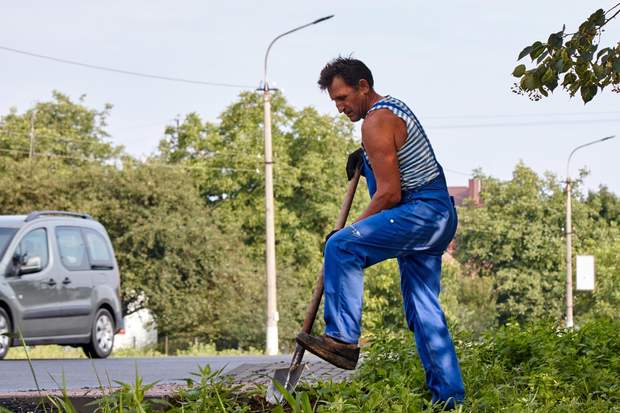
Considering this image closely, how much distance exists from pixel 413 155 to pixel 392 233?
1.45 ft

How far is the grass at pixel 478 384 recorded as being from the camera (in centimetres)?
598

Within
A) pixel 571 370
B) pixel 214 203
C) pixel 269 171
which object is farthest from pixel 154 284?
pixel 571 370

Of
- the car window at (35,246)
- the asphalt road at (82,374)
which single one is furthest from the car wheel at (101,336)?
the asphalt road at (82,374)

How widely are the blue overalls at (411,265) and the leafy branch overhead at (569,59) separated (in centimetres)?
171

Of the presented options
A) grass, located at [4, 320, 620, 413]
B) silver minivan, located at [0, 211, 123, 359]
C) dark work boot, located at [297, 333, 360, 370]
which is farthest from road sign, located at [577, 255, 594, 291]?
dark work boot, located at [297, 333, 360, 370]

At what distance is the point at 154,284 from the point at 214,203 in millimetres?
11194

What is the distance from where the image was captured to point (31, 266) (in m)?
16.8

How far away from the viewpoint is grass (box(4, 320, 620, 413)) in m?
5.98

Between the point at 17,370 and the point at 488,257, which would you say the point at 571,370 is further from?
the point at 488,257

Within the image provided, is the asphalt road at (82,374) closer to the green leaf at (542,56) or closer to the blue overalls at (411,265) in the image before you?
the blue overalls at (411,265)

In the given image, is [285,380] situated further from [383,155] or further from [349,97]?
[349,97]

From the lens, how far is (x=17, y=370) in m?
12.0

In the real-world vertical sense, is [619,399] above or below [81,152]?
below

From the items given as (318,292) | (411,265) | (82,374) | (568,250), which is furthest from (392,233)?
(568,250)
